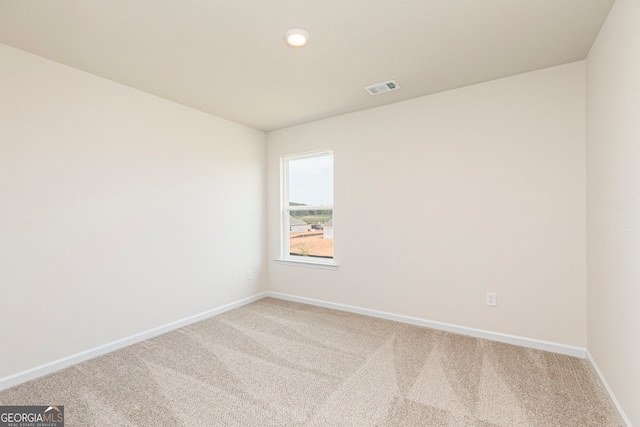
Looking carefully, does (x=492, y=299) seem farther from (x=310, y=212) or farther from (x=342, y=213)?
(x=310, y=212)

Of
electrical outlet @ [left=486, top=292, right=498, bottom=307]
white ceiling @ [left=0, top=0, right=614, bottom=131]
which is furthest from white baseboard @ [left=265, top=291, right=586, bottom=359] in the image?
white ceiling @ [left=0, top=0, right=614, bottom=131]

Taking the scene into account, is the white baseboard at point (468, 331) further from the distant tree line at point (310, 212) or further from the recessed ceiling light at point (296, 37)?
the recessed ceiling light at point (296, 37)

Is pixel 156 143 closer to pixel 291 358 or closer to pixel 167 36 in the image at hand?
pixel 167 36

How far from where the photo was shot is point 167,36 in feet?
6.49

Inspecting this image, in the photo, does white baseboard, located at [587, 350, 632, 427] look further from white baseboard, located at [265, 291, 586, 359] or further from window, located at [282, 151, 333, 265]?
window, located at [282, 151, 333, 265]

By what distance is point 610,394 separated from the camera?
176cm

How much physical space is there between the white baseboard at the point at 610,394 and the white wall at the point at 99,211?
11.5 feet

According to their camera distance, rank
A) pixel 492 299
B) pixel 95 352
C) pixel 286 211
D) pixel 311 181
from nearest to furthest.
Result: pixel 95 352
pixel 492 299
pixel 311 181
pixel 286 211

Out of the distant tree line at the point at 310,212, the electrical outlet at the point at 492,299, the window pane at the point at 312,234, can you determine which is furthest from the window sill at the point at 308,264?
the electrical outlet at the point at 492,299

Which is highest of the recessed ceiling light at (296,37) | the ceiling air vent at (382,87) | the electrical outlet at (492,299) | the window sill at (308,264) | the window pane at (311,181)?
the ceiling air vent at (382,87)

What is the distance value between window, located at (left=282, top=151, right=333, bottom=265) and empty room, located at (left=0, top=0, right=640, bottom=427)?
0.71ft

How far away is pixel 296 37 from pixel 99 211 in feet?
7.21

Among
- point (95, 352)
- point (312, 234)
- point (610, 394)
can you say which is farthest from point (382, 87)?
point (95, 352)

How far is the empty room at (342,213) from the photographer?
174cm
